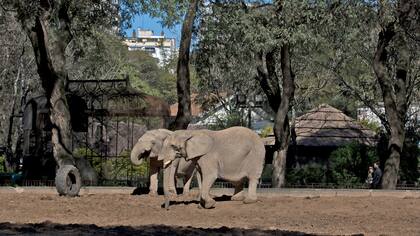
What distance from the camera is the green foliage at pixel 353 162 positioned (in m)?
30.7

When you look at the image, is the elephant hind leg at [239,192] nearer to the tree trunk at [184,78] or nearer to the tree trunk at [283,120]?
the tree trunk at [184,78]

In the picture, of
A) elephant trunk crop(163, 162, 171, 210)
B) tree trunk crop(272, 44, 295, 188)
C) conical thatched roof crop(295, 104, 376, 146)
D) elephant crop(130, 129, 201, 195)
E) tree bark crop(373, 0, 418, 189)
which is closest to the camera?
elephant trunk crop(163, 162, 171, 210)

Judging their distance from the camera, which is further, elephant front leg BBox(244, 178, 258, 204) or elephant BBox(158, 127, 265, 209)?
elephant front leg BBox(244, 178, 258, 204)

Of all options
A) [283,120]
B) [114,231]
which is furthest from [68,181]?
[114,231]

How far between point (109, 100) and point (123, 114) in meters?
0.63

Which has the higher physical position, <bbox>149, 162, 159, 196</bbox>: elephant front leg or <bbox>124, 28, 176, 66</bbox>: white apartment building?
<bbox>124, 28, 176, 66</bbox>: white apartment building

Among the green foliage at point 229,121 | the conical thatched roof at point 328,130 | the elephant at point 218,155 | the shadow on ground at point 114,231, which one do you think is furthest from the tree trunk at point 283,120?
the green foliage at point 229,121

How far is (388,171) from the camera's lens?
22.9 m

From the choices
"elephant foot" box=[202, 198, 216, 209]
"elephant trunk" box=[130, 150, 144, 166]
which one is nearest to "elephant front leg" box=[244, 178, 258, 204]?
"elephant foot" box=[202, 198, 216, 209]

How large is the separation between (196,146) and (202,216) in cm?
202

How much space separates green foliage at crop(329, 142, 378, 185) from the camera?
3073 centimetres

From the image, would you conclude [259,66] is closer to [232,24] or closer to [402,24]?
[232,24]

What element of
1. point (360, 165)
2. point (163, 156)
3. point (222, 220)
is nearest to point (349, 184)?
point (360, 165)

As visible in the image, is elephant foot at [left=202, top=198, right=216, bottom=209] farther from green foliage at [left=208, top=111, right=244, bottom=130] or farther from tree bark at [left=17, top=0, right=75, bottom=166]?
green foliage at [left=208, top=111, right=244, bottom=130]
